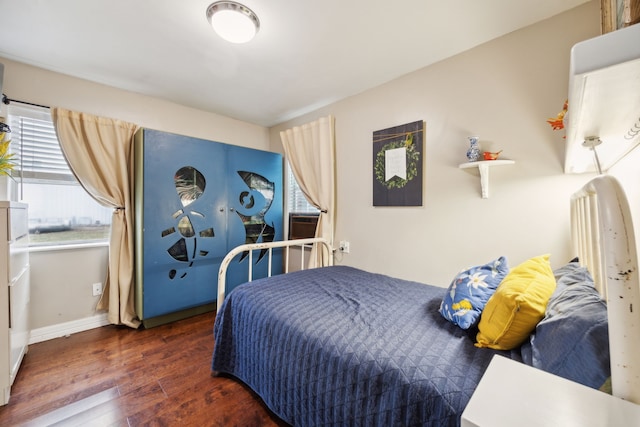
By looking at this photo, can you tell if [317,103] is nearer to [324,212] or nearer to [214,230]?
[324,212]

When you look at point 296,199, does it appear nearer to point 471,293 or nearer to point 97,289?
point 97,289

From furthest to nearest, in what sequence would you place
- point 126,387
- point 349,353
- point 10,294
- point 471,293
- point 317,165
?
point 317,165 → point 126,387 → point 10,294 → point 471,293 → point 349,353

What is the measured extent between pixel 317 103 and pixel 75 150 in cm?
226

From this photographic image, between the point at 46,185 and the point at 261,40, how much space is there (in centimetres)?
222

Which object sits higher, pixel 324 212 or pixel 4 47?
pixel 4 47

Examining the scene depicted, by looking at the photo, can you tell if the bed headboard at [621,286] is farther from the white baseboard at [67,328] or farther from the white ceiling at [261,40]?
the white baseboard at [67,328]

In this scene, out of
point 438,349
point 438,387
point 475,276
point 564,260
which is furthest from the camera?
point 564,260

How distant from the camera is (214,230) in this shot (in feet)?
8.82

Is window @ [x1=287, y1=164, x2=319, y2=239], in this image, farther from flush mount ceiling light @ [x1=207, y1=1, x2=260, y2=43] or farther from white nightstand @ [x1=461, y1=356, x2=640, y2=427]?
white nightstand @ [x1=461, y1=356, x2=640, y2=427]

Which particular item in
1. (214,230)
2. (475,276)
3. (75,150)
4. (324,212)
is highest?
(75,150)

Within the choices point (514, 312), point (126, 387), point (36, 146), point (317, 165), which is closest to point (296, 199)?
point (317, 165)

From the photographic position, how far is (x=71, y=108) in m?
2.24

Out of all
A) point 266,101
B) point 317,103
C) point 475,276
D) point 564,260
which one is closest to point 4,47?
point 266,101

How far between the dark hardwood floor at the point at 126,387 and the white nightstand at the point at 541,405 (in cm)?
122
